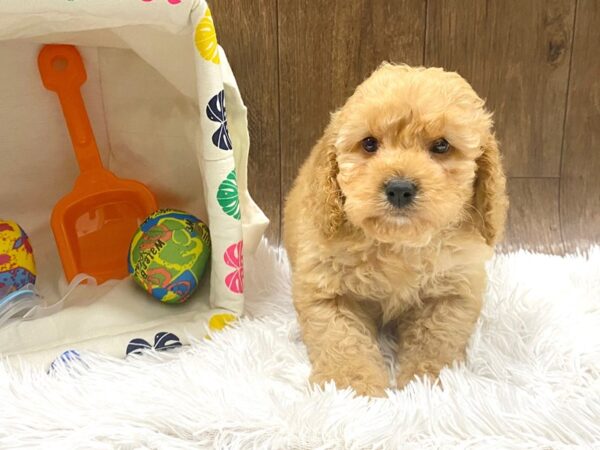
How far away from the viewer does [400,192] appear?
1327 millimetres

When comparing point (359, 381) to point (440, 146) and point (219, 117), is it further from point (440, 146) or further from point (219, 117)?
point (219, 117)

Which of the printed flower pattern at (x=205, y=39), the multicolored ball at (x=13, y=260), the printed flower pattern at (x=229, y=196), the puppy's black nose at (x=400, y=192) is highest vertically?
the printed flower pattern at (x=205, y=39)

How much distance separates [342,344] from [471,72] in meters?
1.26

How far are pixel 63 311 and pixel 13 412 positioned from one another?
1.65ft

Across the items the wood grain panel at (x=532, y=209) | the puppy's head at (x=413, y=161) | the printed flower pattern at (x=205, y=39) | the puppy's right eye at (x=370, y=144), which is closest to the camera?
the puppy's head at (x=413, y=161)

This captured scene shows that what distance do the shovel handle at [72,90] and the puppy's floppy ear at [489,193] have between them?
4.11ft

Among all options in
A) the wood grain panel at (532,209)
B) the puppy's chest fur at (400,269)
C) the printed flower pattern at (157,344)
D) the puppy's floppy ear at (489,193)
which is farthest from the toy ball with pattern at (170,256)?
the wood grain panel at (532,209)

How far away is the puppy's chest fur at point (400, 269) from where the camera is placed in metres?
1.51

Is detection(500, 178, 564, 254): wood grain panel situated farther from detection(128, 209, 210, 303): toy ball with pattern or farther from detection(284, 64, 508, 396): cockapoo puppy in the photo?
detection(128, 209, 210, 303): toy ball with pattern

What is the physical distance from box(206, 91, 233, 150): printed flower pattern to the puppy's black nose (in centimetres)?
52

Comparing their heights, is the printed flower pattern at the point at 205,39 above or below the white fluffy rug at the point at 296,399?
above

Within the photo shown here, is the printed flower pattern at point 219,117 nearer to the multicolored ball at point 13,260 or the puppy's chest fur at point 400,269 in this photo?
the puppy's chest fur at point 400,269

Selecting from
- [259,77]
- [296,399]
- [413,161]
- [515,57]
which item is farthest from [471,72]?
[296,399]

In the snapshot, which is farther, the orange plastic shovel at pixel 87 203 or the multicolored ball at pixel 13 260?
the orange plastic shovel at pixel 87 203
